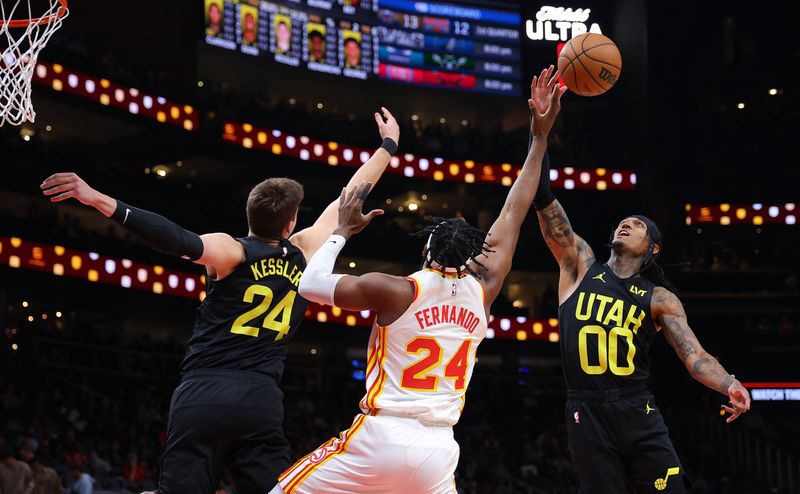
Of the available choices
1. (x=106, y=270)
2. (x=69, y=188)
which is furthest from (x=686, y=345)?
(x=106, y=270)

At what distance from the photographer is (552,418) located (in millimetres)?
25578

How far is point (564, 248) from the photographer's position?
6.71 metres

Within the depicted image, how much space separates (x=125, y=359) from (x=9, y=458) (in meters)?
11.1

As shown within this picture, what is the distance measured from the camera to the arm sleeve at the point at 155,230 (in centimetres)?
474

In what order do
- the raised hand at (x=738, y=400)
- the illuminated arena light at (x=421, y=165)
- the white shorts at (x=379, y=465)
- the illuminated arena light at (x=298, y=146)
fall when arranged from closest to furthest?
the white shorts at (x=379, y=465) → the raised hand at (x=738, y=400) → the illuminated arena light at (x=298, y=146) → the illuminated arena light at (x=421, y=165)

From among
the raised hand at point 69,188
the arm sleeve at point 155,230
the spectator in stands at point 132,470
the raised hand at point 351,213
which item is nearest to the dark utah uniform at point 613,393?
the raised hand at point 351,213

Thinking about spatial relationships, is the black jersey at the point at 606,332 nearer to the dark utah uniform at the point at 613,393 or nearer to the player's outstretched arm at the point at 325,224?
the dark utah uniform at the point at 613,393

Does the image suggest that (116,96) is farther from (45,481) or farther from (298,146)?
(45,481)

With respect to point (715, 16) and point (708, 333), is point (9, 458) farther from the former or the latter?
point (715, 16)

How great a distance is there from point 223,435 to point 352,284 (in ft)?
3.26

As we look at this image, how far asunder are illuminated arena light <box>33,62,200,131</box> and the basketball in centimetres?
1603

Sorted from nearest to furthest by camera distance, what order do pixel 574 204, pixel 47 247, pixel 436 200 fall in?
pixel 47 247 → pixel 574 204 → pixel 436 200

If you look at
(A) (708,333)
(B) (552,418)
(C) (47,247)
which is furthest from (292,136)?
(A) (708,333)

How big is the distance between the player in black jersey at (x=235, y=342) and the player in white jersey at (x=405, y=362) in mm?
347
